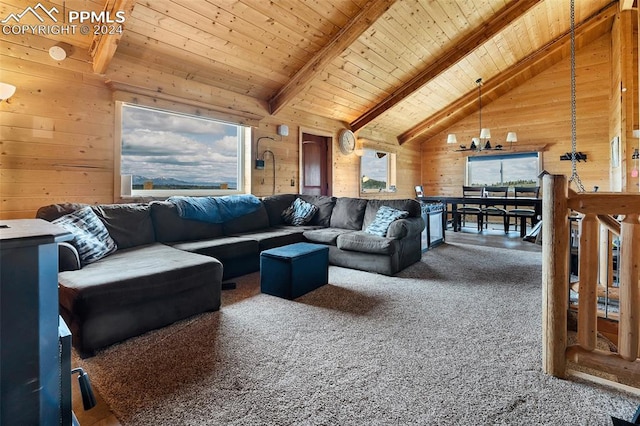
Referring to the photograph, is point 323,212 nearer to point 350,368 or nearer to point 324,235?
point 324,235

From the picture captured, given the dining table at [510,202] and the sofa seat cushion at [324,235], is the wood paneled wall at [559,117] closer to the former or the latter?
the dining table at [510,202]

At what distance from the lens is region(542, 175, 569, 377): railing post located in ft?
5.39

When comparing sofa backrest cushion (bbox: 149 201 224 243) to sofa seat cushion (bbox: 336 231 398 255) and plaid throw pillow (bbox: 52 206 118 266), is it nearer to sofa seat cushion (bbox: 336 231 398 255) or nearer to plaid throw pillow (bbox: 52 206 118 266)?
plaid throw pillow (bbox: 52 206 118 266)

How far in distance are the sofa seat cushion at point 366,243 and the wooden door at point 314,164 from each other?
7.37 ft

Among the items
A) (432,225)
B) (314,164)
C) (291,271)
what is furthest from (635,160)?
(291,271)

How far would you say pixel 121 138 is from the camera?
3.52m

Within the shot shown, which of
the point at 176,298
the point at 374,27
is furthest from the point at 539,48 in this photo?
the point at 176,298

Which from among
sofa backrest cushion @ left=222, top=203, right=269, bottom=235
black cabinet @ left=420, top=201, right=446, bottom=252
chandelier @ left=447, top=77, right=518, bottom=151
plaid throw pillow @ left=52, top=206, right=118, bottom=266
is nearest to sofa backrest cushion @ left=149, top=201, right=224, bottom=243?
sofa backrest cushion @ left=222, top=203, right=269, bottom=235

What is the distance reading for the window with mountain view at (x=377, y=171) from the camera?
7.66 m

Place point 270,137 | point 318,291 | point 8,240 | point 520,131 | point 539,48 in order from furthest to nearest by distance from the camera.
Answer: point 520,131
point 539,48
point 270,137
point 318,291
point 8,240

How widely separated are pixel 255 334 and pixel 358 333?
0.70 metres

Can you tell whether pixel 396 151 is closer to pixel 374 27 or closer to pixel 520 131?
pixel 520 131

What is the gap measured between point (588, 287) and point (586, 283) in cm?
2

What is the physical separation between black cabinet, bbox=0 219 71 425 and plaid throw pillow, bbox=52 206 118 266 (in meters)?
1.56
